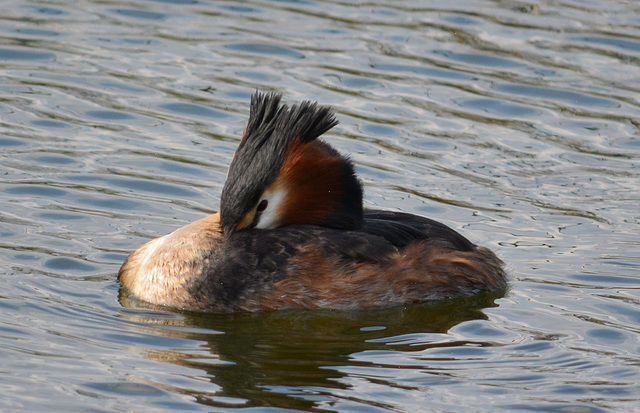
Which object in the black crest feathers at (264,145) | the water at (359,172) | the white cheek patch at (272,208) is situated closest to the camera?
the water at (359,172)

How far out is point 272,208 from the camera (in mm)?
9406

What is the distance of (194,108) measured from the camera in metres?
13.9

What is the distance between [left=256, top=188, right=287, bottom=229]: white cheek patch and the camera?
9289 millimetres

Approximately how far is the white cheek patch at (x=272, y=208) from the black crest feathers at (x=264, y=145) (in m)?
0.13

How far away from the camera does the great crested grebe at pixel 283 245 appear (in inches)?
362

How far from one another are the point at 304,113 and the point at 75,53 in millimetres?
7010

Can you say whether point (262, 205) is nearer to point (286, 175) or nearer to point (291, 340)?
point (286, 175)

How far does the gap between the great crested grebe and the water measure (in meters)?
0.21

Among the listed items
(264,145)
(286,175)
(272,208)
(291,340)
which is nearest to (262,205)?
(272,208)

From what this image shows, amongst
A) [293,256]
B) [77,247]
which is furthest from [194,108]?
[293,256]

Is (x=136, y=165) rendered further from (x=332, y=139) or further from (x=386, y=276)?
(x=386, y=276)

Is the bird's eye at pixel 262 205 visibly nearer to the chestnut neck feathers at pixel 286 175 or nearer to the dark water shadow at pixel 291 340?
the chestnut neck feathers at pixel 286 175

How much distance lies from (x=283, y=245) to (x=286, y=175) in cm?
58

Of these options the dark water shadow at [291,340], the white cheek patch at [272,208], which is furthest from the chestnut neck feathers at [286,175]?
the dark water shadow at [291,340]
